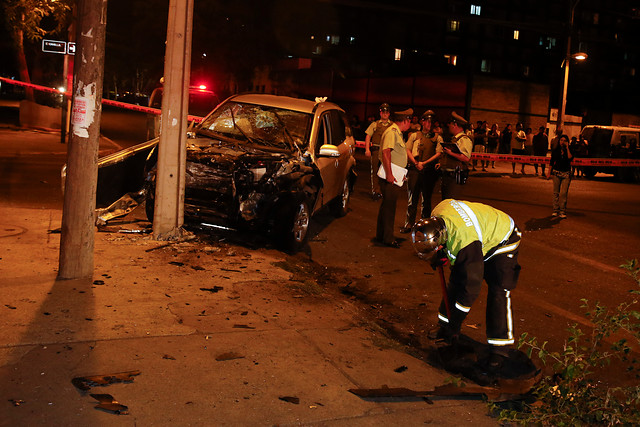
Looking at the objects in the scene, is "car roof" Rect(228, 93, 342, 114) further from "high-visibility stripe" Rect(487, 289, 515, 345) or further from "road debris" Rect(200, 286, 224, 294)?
"high-visibility stripe" Rect(487, 289, 515, 345)

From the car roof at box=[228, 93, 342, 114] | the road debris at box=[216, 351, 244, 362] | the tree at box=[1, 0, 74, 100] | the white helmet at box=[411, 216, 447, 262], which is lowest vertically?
the road debris at box=[216, 351, 244, 362]

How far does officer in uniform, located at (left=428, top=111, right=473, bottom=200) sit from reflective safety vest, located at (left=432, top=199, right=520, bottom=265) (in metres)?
5.41

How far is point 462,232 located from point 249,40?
37.2 m

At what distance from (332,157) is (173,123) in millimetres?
2228

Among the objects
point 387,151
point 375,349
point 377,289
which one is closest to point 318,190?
point 387,151

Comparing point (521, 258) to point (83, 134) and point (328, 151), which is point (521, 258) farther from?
point (83, 134)

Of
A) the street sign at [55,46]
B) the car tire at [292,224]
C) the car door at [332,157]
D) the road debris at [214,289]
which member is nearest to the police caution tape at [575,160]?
the car door at [332,157]

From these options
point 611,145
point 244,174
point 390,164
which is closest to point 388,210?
point 390,164

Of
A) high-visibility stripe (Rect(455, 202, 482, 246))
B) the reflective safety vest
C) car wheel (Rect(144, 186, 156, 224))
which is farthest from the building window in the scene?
high-visibility stripe (Rect(455, 202, 482, 246))

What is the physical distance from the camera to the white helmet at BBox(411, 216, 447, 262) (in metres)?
4.66

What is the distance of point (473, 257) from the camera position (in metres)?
4.79

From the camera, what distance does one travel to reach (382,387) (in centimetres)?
457

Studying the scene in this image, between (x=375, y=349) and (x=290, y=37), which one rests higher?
(x=290, y=37)

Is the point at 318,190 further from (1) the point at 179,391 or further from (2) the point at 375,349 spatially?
(1) the point at 179,391
